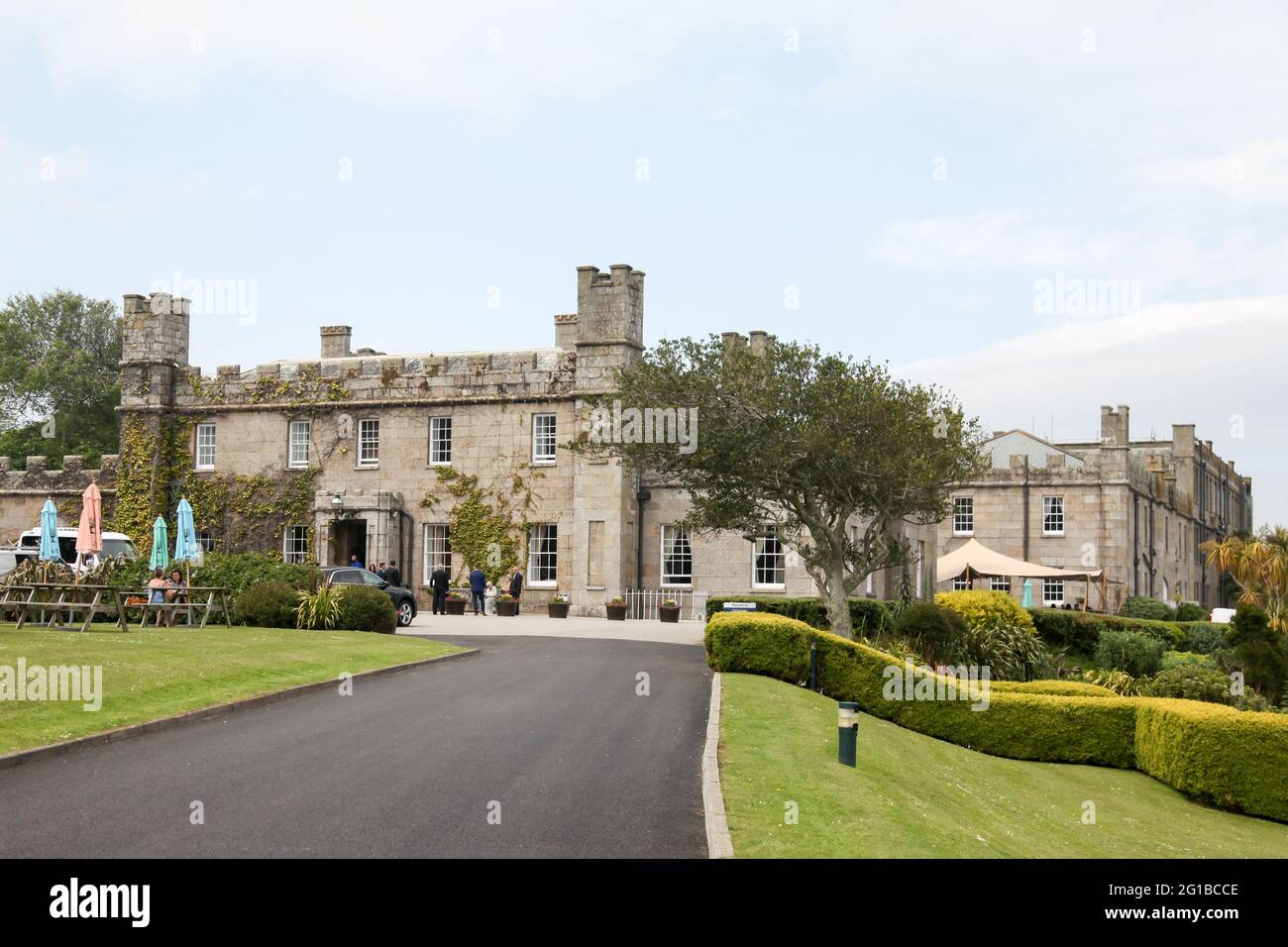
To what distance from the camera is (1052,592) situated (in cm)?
5262

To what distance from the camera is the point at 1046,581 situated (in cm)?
5275

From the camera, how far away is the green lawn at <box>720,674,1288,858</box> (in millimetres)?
10625

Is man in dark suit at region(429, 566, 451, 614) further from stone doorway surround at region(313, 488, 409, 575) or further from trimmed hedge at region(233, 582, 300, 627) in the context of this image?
trimmed hedge at region(233, 582, 300, 627)

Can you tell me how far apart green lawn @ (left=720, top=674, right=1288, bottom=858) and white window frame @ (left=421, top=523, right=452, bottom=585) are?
2170cm

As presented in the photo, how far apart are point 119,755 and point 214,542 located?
32.3m

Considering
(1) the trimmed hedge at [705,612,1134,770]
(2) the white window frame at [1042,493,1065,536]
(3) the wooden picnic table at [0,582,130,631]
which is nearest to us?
(1) the trimmed hedge at [705,612,1134,770]

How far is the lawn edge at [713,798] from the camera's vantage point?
9.43 metres

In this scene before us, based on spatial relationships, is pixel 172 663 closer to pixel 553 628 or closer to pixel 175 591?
pixel 175 591

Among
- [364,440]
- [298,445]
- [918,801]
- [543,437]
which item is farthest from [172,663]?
[298,445]

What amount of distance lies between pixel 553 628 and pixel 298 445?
14999 millimetres

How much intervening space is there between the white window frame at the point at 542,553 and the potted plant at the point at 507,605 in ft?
4.38

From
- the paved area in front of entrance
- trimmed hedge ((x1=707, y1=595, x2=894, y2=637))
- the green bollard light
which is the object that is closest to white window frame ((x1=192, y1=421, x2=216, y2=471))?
the paved area in front of entrance
